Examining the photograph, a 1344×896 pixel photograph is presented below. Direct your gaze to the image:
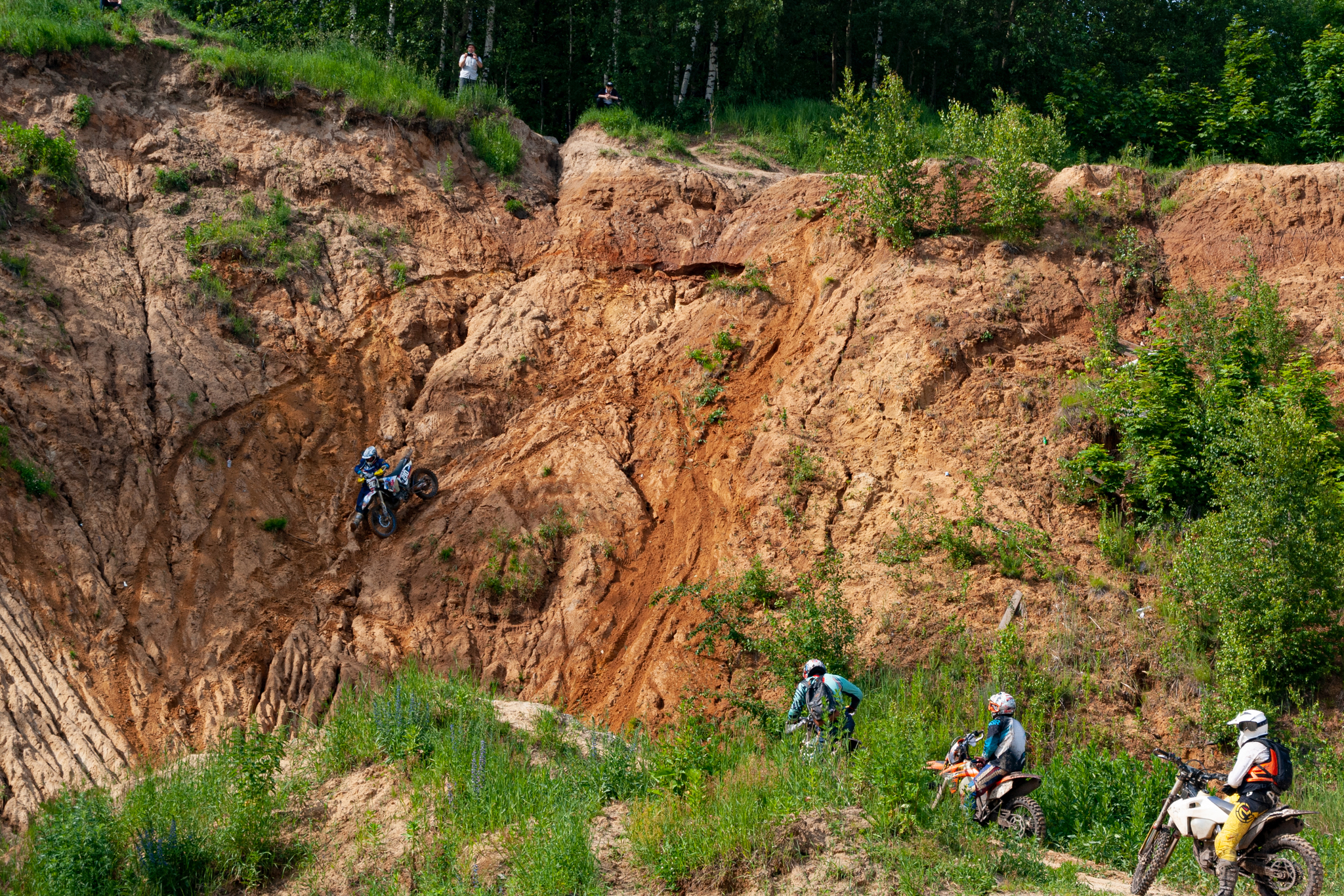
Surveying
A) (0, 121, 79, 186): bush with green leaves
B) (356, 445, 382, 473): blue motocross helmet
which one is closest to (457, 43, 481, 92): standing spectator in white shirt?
(0, 121, 79, 186): bush with green leaves

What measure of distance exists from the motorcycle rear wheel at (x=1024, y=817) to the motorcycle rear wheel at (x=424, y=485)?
30.1 ft

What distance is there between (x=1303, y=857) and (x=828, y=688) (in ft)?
13.4

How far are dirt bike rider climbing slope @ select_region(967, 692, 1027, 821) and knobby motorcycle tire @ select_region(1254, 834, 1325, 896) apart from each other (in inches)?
82.6

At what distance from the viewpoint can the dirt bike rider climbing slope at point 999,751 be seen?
29.4 ft

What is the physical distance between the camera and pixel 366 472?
14.2 m

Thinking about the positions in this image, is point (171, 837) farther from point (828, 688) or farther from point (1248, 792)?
point (1248, 792)

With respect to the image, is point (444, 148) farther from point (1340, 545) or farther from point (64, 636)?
point (1340, 545)

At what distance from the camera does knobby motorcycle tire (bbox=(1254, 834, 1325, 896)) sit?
693cm

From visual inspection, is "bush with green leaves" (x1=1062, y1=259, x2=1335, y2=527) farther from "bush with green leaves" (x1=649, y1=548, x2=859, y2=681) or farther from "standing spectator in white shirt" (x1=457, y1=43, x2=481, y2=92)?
"standing spectator in white shirt" (x1=457, y1=43, x2=481, y2=92)

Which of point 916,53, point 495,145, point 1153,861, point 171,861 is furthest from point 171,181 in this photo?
point 916,53

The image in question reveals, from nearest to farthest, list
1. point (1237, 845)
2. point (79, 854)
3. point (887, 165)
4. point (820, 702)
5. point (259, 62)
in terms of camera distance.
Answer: point (1237, 845) → point (79, 854) → point (820, 702) → point (887, 165) → point (259, 62)

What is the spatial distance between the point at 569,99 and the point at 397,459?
13.0 m

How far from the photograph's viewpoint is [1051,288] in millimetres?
15352

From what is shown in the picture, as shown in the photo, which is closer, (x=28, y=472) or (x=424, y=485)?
(x=28, y=472)
